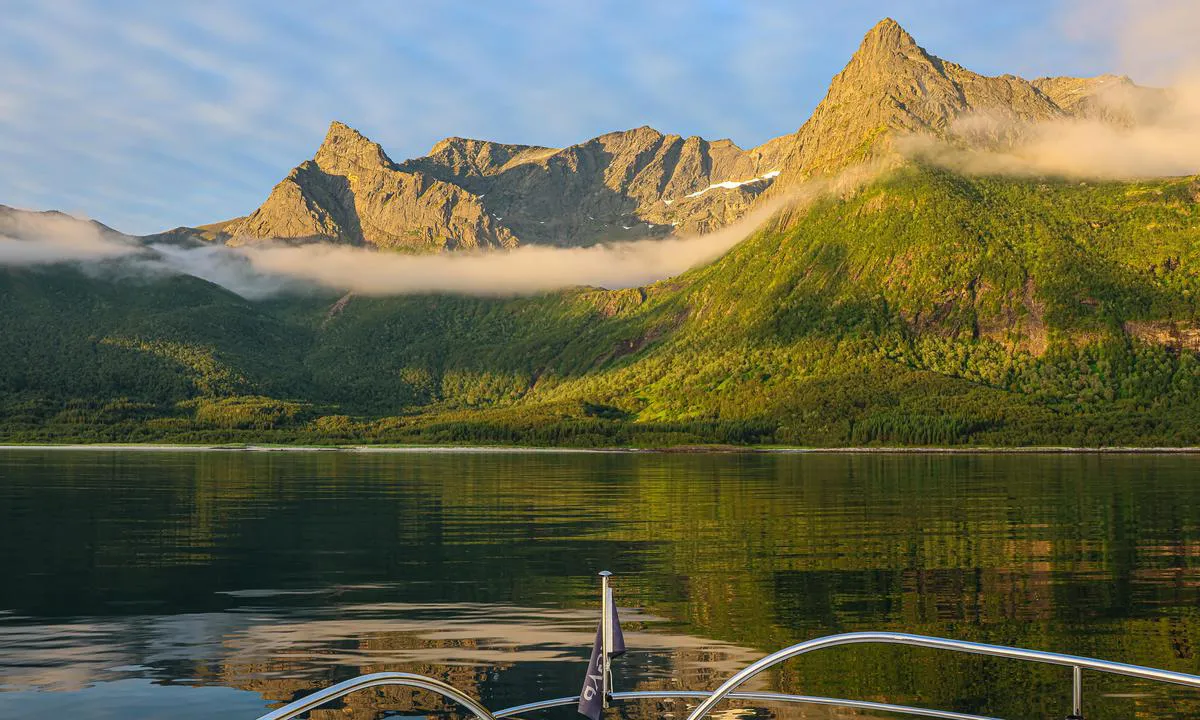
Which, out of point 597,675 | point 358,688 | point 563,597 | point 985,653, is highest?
point 985,653

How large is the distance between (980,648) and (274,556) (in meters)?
66.4

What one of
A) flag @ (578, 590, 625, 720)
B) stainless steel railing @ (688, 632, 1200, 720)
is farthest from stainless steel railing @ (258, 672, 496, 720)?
flag @ (578, 590, 625, 720)

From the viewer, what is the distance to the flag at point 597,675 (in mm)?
21500

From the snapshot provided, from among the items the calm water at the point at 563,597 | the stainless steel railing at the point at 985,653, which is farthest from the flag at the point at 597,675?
the calm water at the point at 563,597

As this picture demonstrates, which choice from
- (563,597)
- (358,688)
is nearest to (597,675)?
(358,688)

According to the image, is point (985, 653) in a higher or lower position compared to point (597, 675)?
higher

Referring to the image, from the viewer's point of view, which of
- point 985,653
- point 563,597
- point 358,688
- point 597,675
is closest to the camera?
point 358,688

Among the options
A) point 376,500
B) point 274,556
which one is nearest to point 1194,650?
point 274,556

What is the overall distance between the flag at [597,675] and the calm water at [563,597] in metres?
10.5

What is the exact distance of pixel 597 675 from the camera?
21.9m

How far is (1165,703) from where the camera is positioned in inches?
1309

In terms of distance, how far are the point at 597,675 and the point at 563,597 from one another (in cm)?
3408

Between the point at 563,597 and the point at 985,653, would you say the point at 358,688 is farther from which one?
the point at 563,597

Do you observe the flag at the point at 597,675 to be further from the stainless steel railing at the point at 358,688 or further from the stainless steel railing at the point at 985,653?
the stainless steel railing at the point at 985,653
